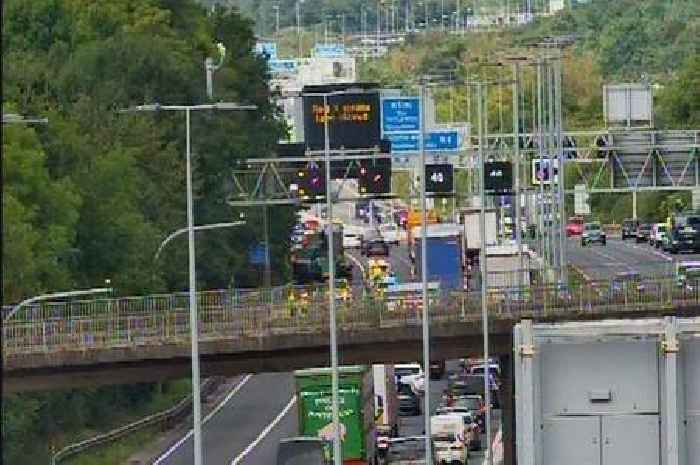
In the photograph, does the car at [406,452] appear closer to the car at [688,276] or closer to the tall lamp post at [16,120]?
the car at [688,276]

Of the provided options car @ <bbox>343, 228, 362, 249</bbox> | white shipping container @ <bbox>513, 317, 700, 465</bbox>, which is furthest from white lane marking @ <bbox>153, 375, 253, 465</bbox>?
car @ <bbox>343, 228, 362, 249</bbox>

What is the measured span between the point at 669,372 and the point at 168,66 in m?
84.1

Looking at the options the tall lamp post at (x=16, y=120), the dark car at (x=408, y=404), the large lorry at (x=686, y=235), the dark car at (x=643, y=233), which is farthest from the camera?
the dark car at (x=643, y=233)

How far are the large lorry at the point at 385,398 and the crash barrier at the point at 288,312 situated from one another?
75.9 inches

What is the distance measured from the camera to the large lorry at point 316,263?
12075 cm

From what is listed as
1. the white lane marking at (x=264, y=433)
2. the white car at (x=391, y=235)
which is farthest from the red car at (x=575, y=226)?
the white lane marking at (x=264, y=433)

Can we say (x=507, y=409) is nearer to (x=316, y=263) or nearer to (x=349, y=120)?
(x=349, y=120)

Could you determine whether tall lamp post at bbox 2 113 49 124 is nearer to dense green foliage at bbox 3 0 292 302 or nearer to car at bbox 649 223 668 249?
dense green foliage at bbox 3 0 292 302

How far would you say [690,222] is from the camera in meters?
138

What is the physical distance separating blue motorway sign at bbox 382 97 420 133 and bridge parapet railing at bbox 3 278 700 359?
30227mm

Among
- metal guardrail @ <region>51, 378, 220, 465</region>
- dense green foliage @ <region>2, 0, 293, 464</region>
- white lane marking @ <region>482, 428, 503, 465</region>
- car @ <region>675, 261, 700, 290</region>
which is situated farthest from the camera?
dense green foliage @ <region>2, 0, 293, 464</region>

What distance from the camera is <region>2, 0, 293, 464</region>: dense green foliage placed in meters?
79.7

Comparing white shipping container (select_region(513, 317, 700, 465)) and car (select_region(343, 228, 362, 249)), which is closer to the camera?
white shipping container (select_region(513, 317, 700, 465))

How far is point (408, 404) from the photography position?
90.6 meters
